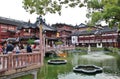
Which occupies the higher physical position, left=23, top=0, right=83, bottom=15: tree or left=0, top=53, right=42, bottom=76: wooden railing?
left=23, top=0, right=83, bottom=15: tree

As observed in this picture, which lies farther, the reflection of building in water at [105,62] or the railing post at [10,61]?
the reflection of building in water at [105,62]

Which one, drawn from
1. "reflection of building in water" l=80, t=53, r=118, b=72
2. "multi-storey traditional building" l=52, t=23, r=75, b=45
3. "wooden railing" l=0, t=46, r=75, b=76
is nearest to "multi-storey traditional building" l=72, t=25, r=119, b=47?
"multi-storey traditional building" l=52, t=23, r=75, b=45

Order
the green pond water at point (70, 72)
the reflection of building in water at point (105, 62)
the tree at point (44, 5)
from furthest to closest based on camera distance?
the reflection of building in water at point (105, 62), the green pond water at point (70, 72), the tree at point (44, 5)

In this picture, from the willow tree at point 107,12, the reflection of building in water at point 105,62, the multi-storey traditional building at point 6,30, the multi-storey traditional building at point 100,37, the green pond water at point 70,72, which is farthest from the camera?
the multi-storey traditional building at point 100,37

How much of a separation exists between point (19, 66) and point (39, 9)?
385 centimetres

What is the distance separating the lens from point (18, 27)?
73188 millimetres

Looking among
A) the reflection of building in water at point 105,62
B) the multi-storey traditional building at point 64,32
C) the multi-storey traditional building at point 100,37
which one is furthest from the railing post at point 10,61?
the multi-storey traditional building at point 64,32

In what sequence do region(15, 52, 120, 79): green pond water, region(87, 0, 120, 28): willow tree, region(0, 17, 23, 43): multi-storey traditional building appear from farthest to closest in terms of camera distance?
region(0, 17, 23, 43): multi-storey traditional building → region(15, 52, 120, 79): green pond water → region(87, 0, 120, 28): willow tree

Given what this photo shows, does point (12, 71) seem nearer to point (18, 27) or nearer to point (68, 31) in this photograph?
point (18, 27)

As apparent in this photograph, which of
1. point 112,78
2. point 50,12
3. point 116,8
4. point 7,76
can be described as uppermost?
point 116,8

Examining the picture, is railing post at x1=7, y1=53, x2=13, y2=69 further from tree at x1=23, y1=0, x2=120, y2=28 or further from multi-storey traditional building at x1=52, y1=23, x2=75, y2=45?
multi-storey traditional building at x1=52, y1=23, x2=75, y2=45

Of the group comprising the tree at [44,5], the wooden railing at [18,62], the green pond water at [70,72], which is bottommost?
the green pond water at [70,72]

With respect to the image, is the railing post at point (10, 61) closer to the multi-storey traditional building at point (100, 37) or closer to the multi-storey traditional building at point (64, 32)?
the multi-storey traditional building at point (100, 37)

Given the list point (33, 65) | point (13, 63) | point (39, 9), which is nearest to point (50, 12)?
point (39, 9)
